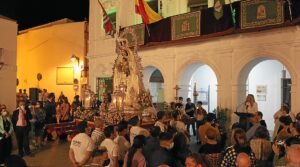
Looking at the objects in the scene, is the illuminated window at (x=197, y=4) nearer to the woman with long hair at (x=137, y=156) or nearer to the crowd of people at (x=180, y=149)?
the crowd of people at (x=180, y=149)

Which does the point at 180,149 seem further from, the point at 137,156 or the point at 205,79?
the point at 205,79

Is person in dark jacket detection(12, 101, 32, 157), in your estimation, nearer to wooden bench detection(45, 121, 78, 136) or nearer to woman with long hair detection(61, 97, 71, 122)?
wooden bench detection(45, 121, 78, 136)

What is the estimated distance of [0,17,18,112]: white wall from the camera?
15.0m

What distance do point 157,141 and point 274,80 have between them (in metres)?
11.0

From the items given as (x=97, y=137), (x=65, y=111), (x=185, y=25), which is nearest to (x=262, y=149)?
(x=97, y=137)

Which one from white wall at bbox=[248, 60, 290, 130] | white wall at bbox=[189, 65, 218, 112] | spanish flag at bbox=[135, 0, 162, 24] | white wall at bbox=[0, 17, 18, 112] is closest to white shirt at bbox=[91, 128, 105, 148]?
white wall at bbox=[0, 17, 18, 112]

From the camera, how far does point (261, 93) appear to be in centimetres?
1576

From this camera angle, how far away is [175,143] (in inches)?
238

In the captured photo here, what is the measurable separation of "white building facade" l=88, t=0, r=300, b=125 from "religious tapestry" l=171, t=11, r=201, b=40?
49cm

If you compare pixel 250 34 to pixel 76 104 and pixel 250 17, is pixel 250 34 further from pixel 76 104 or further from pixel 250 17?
pixel 76 104

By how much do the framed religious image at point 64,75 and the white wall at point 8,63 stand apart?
316 inches

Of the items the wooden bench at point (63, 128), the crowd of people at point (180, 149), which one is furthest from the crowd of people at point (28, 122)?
the crowd of people at point (180, 149)

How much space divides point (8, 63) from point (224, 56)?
8663mm

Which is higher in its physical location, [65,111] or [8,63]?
[8,63]
